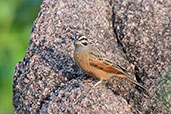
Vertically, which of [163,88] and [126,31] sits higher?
[126,31]

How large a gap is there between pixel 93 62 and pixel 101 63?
223mm

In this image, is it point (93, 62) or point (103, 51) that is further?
point (93, 62)

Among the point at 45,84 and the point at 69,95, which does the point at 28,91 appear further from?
the point at 69,95

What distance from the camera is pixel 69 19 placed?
7.27m

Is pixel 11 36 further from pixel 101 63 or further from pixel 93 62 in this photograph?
pixel 101 63

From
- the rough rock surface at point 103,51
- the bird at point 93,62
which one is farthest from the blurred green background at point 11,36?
the bird at point 93,62

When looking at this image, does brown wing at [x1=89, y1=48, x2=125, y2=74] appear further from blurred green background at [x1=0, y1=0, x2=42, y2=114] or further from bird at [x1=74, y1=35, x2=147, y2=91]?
blurred green background at [x1=0, y1=0, x2=42, y2=114]

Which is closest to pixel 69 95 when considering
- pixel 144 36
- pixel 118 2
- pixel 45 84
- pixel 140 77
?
pixel 45 84

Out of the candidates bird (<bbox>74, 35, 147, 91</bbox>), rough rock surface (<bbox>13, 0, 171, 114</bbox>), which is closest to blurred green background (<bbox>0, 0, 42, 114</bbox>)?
rough rock surface (<bbox>13, 0, 171, 114</bbox>)

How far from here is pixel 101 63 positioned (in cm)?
708

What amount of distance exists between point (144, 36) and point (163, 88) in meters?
1.08

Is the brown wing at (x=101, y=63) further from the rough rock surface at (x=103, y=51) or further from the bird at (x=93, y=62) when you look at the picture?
the rough rock surface at (x=103, y=51)

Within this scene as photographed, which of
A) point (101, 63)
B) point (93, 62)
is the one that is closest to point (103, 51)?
point (101, 63)

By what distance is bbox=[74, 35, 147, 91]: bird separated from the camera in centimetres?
679
